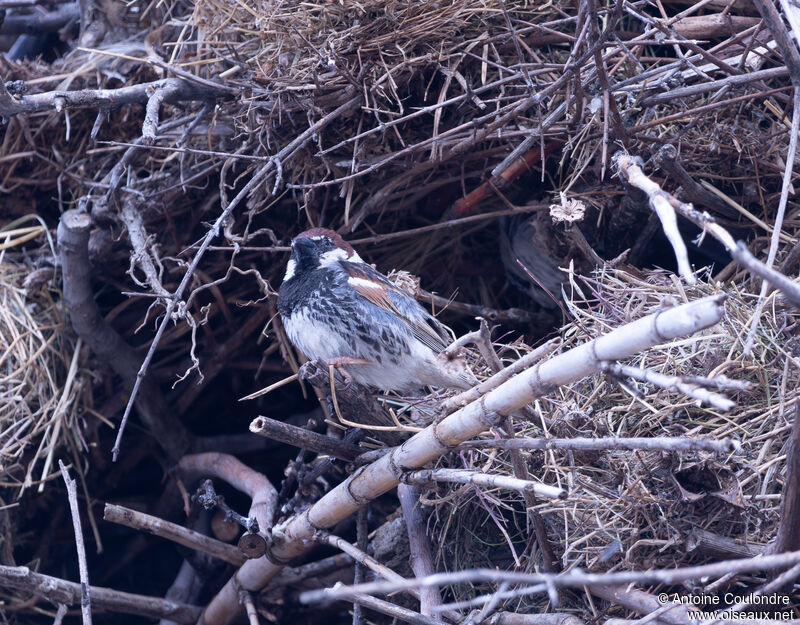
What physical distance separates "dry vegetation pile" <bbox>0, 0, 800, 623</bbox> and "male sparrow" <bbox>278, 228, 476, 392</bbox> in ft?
0.48

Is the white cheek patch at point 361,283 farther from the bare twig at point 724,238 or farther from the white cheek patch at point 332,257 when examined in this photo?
the bare twig at point 724,238

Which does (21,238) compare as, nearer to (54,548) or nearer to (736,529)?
(54,548)

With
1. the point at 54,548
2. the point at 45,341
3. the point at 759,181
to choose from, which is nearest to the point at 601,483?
the point at 759,181

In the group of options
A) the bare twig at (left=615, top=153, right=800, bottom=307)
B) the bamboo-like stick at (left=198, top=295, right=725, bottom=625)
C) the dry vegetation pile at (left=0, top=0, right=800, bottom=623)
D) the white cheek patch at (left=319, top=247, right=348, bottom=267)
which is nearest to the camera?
the bare twig at (left=615, top=153, right=800, bottom=307)

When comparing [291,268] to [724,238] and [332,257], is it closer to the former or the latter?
[332,257]

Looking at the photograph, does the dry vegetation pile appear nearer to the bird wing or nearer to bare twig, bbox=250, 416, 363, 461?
bare twig, bbox=250, 416, 363, 461

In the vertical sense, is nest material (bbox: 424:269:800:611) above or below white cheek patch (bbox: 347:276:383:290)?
Result: below

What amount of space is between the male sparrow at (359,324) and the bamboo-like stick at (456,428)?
0.44 metres

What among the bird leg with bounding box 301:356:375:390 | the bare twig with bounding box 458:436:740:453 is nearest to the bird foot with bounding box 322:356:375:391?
the bird leg with bounding box 301:356:375:390

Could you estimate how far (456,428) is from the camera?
1.73 meters

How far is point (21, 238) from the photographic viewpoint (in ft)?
10.1

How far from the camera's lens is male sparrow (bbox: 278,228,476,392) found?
7.98ft

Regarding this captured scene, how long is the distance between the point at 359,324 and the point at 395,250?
832 mm

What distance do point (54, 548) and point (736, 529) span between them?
8.00 ft
